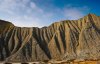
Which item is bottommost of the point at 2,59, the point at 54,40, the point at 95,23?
the point at 2,59

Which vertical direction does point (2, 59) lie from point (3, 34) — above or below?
below

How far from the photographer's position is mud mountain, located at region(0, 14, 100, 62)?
310 ft

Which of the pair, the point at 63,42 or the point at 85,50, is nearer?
the point at 85,50

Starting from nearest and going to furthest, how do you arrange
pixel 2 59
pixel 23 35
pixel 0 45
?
pixel 2 59 → pixel 0 45 → pixel 23 35

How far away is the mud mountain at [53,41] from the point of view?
94.6 meters

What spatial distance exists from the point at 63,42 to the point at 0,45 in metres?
25.9

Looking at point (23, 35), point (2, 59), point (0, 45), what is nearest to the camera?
point (2, 59)

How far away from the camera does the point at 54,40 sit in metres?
105

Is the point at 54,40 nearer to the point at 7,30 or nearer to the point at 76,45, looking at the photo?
the point at 76,45

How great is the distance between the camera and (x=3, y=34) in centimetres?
10638

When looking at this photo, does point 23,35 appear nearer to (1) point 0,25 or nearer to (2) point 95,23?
(1) point 0,25

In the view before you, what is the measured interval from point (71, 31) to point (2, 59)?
103ft

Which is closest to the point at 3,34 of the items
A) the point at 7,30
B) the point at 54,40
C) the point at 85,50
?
the point at 7,30

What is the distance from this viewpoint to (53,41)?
104188 mm
